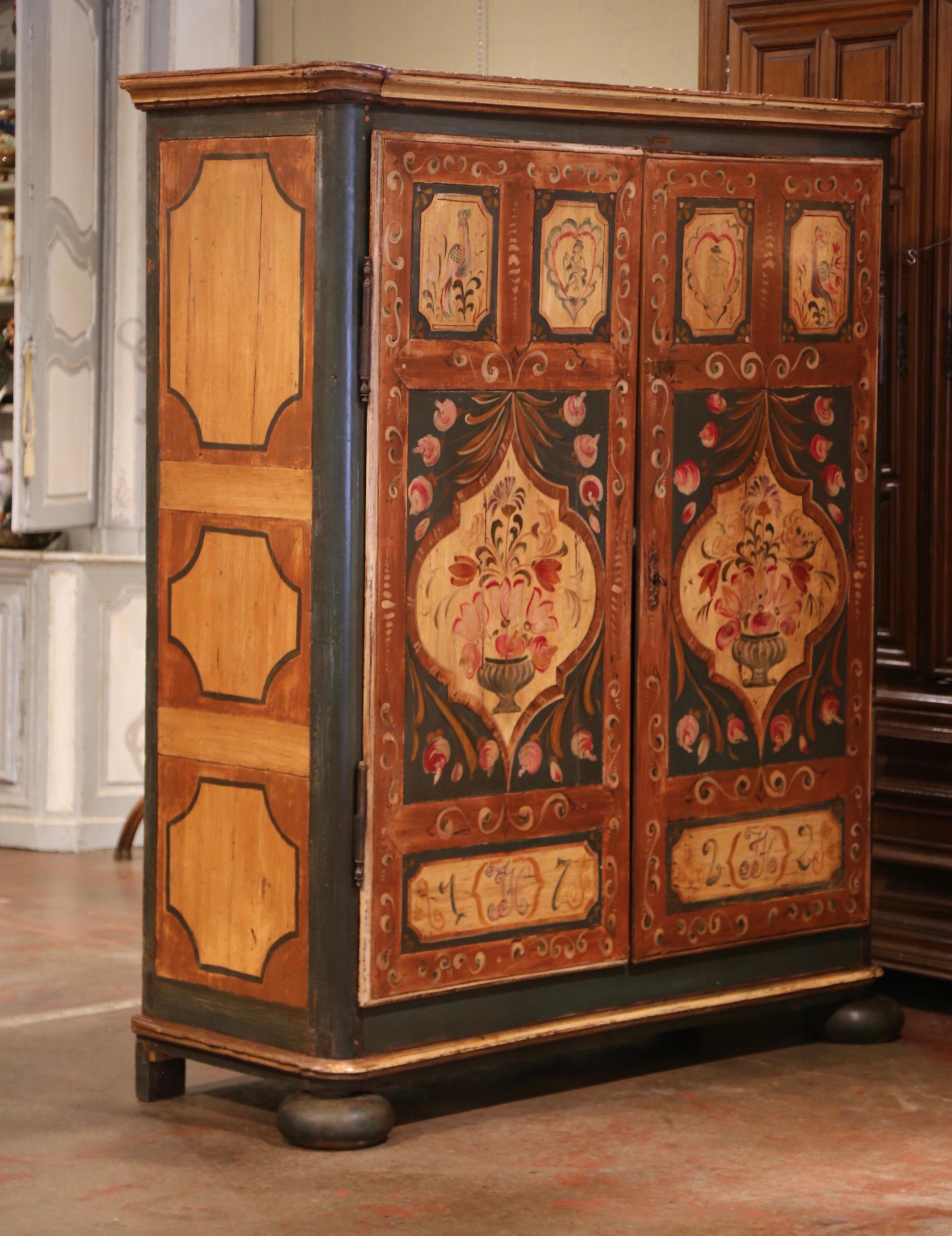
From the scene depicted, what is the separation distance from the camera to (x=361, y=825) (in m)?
3.65

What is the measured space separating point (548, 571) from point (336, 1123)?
1071mm

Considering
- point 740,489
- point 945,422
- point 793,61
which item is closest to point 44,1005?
point 740,489

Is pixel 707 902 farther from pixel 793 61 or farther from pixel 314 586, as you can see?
pixel 793 61

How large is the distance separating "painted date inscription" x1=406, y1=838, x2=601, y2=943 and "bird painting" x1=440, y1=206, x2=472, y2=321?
3.27 feet

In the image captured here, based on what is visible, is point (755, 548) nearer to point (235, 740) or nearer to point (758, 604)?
point (758, 604)

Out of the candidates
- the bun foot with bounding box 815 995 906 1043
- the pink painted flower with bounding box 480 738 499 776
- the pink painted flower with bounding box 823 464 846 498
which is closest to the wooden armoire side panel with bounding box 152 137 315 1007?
the pink painted flower with bounding box 480 738 499 776

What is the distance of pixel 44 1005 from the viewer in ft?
15.3

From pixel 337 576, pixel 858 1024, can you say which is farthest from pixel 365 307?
pixel 858 1024

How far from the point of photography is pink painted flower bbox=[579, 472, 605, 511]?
154 inches

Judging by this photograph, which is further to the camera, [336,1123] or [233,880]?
[233,880]

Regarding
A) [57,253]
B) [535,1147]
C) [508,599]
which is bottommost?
[535,1147]

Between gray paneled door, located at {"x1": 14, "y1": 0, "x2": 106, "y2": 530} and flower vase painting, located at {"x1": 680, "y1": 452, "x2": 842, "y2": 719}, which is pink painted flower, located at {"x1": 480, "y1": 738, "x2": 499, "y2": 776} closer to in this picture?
flower vase painting, located at {"x1": 680, "y1": 452, "x2": 842, "y2": 719}

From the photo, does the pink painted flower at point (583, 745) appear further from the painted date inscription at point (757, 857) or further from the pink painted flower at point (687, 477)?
the pink painted flower at point (687, 477)

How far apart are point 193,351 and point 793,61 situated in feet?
6.50
